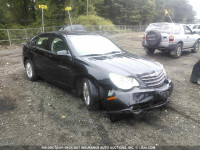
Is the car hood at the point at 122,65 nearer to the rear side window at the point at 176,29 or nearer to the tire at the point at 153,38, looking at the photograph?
the tire at the point at 153,38

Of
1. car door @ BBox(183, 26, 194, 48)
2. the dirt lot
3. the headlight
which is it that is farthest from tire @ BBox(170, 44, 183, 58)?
the headlight

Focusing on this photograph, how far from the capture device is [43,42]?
5.33 meters

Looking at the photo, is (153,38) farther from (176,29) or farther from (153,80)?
(153,80)

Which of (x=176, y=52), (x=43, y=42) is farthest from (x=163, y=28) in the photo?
(x=43, y=42)

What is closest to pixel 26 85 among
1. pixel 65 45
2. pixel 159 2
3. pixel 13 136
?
pixel 65 45

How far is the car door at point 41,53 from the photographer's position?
202 inches

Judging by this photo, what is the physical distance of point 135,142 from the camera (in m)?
3.02

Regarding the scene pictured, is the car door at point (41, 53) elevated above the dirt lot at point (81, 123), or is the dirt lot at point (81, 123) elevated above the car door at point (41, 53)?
the car door at point (41, 53)

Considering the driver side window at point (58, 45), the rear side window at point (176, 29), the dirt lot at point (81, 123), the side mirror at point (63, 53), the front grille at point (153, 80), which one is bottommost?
the dirt lot at point (81, 123)

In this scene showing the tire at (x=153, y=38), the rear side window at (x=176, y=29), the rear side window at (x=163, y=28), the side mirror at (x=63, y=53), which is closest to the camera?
the side mirror at (x=63, y=53)

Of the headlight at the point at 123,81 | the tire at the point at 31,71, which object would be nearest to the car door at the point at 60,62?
the tire at the point at 31,71

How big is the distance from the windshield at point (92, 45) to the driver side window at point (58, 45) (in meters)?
0.19

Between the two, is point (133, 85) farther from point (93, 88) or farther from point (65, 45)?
point (65, 45)

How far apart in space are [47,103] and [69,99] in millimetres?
516
